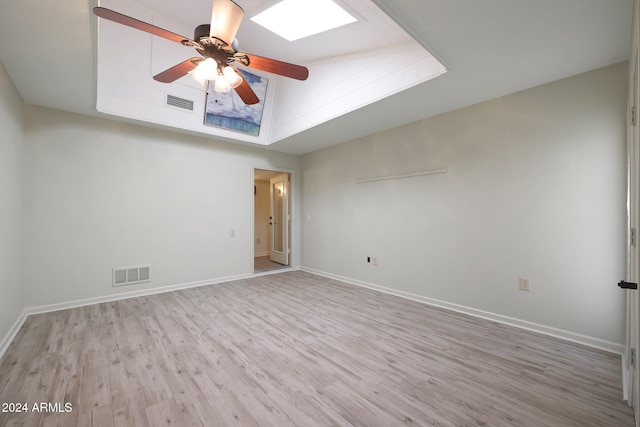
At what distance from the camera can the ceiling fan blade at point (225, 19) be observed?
1707 mm

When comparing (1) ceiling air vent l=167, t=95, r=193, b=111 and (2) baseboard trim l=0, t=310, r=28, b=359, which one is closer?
(2) baseboard trim l=0, t=310, r=28, b=359

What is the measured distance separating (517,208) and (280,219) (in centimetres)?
492

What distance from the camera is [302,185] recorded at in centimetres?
586

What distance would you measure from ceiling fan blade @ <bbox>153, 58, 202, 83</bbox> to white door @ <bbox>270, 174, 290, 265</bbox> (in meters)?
3.57

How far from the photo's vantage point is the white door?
5.91 m

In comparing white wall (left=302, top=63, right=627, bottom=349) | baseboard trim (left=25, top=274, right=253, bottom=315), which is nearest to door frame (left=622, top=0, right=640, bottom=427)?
white wall (left=302, top=63, right=627, bottom=349)

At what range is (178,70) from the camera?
2246mm

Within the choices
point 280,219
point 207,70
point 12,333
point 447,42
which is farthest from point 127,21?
point 280,219

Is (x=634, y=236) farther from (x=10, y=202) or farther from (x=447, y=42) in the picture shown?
(x=10, y=202)

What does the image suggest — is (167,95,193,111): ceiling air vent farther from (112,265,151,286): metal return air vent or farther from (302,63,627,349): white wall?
(302,63,627,349): white wall

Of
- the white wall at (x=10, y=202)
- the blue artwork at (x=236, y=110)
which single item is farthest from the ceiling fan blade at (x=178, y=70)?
the blue artwork at (x=236, y=110)

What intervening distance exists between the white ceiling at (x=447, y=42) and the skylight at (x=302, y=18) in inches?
5.6

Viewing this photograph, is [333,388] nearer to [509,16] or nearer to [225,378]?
[225,378]

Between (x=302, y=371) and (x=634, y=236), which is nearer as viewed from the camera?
(x=634, y=236)
